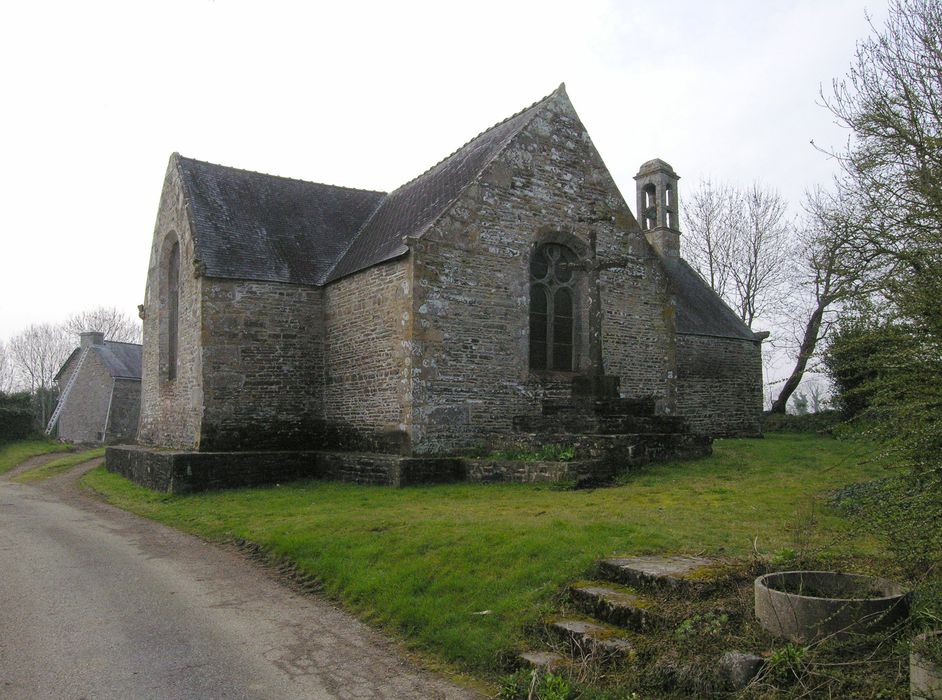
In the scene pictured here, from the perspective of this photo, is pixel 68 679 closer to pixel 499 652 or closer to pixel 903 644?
pixel 499 652

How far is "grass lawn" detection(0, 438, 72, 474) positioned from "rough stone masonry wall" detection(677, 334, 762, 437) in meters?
25.3

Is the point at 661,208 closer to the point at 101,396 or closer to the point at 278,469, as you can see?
the point at 278,469

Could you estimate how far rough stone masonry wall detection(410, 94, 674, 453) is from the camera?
50.9 ft

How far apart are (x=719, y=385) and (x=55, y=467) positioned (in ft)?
79.7

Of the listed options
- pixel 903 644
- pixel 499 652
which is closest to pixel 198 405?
pixel 499 652

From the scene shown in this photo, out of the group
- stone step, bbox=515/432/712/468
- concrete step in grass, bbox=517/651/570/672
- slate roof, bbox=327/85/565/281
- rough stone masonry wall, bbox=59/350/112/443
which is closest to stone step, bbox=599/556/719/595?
concrete step in grass, bbox=517/651/570/672

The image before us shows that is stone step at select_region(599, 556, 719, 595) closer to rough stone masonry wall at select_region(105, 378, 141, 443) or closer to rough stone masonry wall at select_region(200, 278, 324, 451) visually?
rough stone masonry wall at select_region(200, 278, 324, 451)

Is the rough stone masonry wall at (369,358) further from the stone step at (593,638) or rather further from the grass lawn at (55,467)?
the grass lawn at (55,467)

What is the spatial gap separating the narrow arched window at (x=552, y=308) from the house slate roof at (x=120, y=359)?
1053 inches

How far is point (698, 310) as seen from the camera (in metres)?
29.0

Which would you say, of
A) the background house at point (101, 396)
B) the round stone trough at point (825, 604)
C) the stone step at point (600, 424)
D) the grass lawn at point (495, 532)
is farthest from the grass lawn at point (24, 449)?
the round stone trough at point (825, 604)

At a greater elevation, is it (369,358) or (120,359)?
(120,359)

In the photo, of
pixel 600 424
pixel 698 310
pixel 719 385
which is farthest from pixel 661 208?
pixel 600 424

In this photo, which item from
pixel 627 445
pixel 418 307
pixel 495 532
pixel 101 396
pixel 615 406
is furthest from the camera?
pixel 101 396
